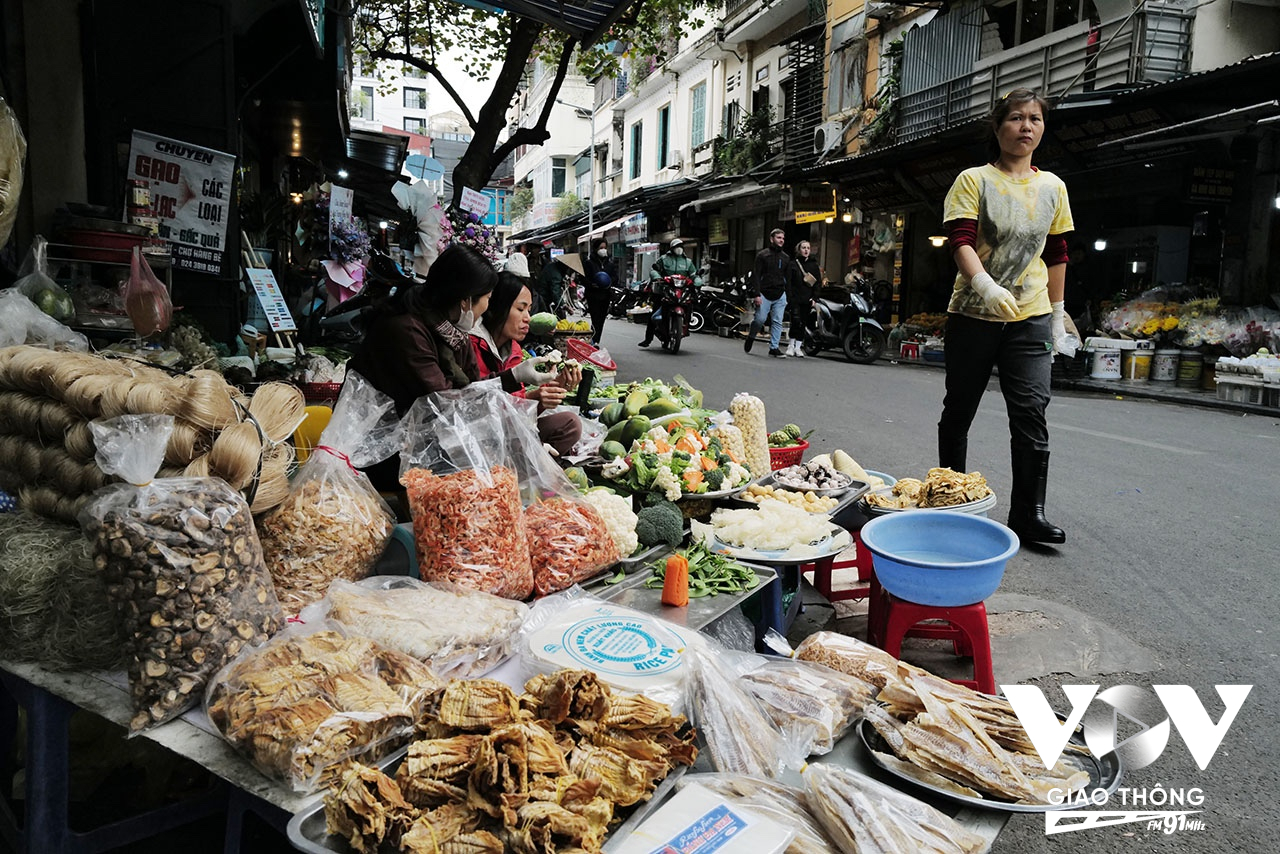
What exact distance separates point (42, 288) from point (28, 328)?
3.68 ft

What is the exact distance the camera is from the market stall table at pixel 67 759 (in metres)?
1.62

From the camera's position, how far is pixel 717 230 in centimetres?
2662

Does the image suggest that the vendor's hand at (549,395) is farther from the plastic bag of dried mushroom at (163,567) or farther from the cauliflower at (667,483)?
the plastic bag of dried mushroom at (163,567)

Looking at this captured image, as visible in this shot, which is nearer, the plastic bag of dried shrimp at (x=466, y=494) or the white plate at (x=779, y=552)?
the plastic bag of dried shrimp at (x=466, y=494)

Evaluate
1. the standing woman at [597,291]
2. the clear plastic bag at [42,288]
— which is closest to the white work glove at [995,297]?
the clear plastic bag at [42,288]

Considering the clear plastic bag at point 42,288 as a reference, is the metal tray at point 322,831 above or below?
below

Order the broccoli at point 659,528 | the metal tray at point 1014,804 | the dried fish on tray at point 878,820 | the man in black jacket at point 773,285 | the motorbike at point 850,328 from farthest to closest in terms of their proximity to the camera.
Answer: the man in black jacket at point 773,285, the motorbike at point 850,328, the broccoli at point 659,528, the metal tray at point 1014,804, the dried fish on tray at point 878,820

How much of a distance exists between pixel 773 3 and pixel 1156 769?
2346 cm

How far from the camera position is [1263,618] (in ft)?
11.1

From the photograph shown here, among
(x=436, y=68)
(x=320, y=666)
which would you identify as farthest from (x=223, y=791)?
(x=436, y=68)

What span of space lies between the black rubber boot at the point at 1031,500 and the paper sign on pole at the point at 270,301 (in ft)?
16.7

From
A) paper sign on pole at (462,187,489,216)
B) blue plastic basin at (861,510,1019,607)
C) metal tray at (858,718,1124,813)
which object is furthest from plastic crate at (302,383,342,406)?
paper sign on pole at (462,187,489,216)

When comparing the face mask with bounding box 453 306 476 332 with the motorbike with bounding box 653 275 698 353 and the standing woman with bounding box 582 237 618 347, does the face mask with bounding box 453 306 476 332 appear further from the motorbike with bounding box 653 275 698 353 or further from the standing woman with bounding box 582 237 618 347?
the motorbike with bounding box 653 275 698 353

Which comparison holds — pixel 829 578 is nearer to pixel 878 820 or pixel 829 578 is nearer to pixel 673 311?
pixel 878 820
